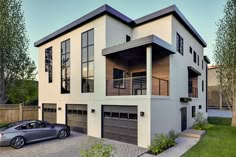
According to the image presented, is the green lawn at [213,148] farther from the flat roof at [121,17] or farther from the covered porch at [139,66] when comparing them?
the flat roof at [121,17]

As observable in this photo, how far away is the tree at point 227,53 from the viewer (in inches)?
653

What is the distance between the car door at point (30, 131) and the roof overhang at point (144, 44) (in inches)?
240

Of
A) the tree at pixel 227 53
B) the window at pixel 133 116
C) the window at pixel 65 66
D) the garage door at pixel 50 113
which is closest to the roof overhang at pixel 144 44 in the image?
the window at pixel 133 116

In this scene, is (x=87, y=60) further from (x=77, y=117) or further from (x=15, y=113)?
(x=15, y=113)

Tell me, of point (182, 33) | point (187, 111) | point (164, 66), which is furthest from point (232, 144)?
point (182, 33)

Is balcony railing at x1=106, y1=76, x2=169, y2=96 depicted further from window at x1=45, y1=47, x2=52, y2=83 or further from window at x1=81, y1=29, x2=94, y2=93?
window at x1=45, y1=47, x2=52, y2=83

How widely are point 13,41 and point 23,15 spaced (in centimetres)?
320

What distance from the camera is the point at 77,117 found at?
45.2 ft

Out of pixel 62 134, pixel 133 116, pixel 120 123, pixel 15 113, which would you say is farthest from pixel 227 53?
pixel 15 113

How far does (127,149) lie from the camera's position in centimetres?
921

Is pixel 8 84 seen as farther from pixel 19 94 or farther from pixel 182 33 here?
pixel 182 33

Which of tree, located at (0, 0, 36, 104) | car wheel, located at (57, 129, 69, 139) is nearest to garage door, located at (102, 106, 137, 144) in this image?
car wheel, located at (57, 129, 69, 139)

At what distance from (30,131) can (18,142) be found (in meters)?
0.78

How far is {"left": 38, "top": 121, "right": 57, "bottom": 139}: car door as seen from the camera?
34.8ft
